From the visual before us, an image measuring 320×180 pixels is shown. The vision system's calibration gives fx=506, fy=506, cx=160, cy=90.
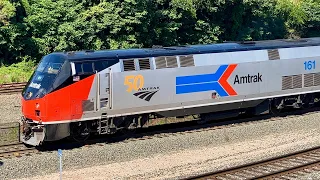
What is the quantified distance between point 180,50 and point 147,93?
2.66 meters

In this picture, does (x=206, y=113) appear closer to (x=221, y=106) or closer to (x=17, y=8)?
(x=221, y=106)

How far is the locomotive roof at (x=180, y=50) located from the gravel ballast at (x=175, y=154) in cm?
339

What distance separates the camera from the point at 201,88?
21844mm

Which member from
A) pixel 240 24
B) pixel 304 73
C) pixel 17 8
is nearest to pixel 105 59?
pixel 304 73

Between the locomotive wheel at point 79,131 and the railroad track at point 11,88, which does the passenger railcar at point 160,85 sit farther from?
the railroad track at point 11,88

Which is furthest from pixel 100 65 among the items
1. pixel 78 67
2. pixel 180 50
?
pixel 180 50

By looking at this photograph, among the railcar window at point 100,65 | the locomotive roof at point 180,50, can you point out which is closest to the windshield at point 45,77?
the locomotive roof at point 180,50

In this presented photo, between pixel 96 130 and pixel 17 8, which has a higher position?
pixel 17 8

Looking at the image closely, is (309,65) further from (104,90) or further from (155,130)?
(104,90)

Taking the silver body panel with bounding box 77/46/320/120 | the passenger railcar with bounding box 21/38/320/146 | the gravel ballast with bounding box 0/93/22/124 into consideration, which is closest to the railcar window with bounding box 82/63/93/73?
the passenger railcar with bounding box 21/38/320/146

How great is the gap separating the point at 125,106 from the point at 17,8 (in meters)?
20.8

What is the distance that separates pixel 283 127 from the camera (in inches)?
897

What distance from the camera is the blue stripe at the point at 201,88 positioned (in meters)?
21.3

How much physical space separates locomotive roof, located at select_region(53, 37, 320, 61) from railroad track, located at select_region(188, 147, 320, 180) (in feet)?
21.5
